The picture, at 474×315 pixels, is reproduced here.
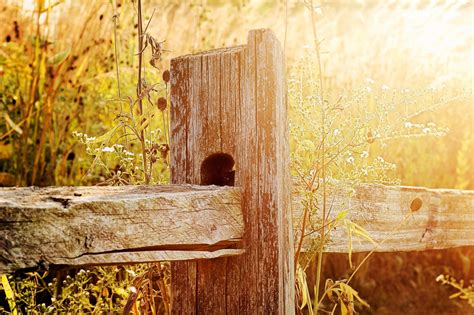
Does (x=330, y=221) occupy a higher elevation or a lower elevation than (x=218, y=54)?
lower

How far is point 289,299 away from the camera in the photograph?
1951mm

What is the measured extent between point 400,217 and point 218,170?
1.14 meters

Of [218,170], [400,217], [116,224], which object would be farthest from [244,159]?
[400,217]

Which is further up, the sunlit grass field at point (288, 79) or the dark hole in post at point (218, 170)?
the sunlit grass field at point (288, 79)

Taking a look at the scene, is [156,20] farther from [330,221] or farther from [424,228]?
[330,221]

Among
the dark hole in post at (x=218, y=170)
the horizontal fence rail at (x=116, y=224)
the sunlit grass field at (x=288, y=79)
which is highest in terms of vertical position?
the sunlit grass field at (x=288, y=79)

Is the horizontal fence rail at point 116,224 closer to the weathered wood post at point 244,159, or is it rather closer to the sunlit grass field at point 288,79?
the weathered wood post at point 244,159

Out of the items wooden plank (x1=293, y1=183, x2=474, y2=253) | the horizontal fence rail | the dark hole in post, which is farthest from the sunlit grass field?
the horizontal fence rail

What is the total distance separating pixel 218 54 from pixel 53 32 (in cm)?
327

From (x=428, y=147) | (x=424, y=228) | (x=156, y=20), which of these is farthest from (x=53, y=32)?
(x=424, y=228)

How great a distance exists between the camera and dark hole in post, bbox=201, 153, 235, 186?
2002 millimetres

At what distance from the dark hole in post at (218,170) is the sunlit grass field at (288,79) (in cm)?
156

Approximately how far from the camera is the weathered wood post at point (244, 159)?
188cm

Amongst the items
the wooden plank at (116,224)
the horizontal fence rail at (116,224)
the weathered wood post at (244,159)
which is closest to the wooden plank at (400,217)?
the horizontal fence rail at (116,224)
